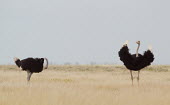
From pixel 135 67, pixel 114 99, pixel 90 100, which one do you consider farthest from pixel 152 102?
pixel 135 67

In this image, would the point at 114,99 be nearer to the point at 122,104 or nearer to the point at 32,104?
the point at 122,104

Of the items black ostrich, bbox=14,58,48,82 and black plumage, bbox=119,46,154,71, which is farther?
black ostrich, bbox=14,58,48,82

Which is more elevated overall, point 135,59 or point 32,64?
point 135,59

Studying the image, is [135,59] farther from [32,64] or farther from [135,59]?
[32,64]

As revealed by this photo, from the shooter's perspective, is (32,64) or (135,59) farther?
(32,64)

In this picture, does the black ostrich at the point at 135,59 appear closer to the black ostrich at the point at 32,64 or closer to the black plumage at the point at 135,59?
the black plumage at the point at 135,59

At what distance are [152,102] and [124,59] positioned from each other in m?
7.83

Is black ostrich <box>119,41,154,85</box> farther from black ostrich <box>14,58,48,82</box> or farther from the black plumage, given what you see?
black ostrich <box>14,58,48,82</box>

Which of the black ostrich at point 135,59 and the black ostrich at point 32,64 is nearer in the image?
the black ostrich at point 135,59

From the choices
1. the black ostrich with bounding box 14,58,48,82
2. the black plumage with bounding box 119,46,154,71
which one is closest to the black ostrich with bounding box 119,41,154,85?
the black plumage with bounding box 119,46,154,71

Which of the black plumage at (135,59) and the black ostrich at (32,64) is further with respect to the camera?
the black ostrich at (32,64)

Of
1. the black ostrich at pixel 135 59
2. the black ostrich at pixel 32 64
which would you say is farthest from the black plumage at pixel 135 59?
the black ostrich at pixel 32 64

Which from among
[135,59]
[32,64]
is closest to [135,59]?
[135,59]

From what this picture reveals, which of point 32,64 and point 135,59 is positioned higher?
point 135,59
